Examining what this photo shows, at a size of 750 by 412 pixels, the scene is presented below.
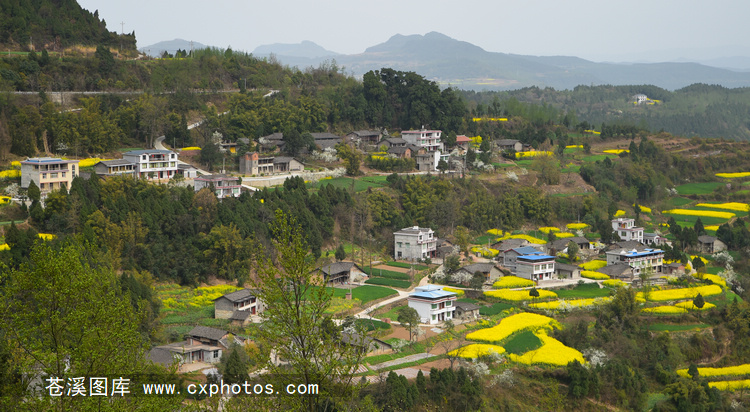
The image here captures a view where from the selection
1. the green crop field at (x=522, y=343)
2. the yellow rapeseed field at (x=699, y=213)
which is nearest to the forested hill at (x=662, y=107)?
the yellow rapeseed field at (x=699, y=213)

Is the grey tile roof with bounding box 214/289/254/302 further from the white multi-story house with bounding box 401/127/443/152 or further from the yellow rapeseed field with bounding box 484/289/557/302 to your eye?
the white multi-story house with bounding box 401/127/443/152

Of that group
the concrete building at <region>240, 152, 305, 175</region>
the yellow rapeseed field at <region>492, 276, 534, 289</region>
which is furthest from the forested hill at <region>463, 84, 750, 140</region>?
the yellow rapeseed field at <region>492, 276, 534, 289</region>

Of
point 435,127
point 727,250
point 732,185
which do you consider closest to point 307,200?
point 435,127

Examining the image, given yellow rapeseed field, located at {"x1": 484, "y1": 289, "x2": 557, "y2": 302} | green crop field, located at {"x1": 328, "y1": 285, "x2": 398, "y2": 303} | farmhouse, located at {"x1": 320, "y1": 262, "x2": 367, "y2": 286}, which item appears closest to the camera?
green crop field, located at {"x1": 328, "y1": 285, "x2": 398, "y2": 303}

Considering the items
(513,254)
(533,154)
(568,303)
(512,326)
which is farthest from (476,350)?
(533,154)

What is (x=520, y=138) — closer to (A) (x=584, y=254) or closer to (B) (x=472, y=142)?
(B) (x=472, y=142)

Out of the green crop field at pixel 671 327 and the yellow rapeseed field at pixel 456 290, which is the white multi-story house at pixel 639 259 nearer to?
the green crop field at pixel 671 327
